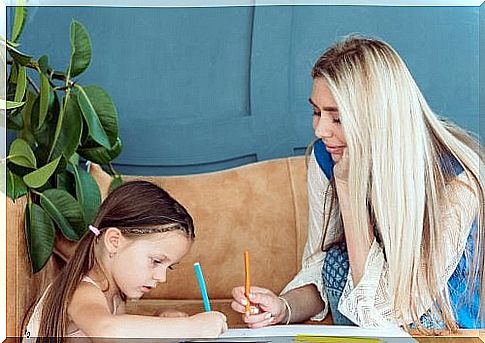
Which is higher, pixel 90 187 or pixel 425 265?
pixel 90 187

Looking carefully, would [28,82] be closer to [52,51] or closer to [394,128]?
[52,51]

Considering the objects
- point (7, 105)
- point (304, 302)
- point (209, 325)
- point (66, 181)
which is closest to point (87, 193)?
point (66, 181)

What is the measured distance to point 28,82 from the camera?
2.41m

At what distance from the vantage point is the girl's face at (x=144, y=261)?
236 centimetres

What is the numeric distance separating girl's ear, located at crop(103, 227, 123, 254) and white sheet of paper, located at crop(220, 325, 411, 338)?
12.2 inches

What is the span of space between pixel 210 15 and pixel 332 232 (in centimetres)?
57

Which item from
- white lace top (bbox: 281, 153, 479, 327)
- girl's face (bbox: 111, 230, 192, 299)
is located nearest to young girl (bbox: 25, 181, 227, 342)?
girl's face (bbox: 111, 230, 192, 299)

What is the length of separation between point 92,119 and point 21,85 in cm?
17

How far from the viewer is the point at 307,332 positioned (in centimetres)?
238

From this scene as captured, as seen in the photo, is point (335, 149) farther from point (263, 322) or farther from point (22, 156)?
point (22, 156)

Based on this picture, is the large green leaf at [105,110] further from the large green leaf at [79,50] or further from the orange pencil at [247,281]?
the orange pencil at [247,281]

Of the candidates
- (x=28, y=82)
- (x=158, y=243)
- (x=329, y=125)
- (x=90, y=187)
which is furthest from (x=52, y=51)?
(x=329, y=125)

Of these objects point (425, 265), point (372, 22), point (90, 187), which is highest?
point (372, 22)

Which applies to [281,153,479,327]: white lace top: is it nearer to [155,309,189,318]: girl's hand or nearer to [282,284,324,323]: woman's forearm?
[282,284,324,323]: woman's forearm
